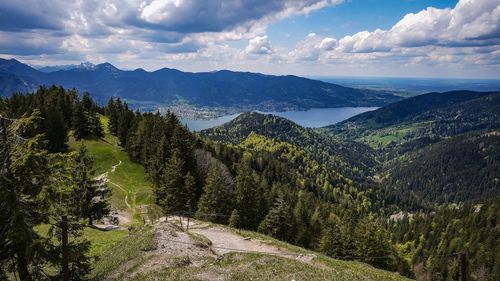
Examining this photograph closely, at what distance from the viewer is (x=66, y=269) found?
21250 mm

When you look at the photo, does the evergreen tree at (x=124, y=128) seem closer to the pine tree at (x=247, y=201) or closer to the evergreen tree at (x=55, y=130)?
the evergreen tree at (x=55, y=130)

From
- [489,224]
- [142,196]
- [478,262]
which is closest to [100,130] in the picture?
[142,196]

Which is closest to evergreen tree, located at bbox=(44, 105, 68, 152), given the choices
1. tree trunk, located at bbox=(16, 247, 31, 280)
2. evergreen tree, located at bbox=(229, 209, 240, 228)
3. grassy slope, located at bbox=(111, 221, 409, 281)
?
evergreen tree, located at bbox=(229, 209, 240, 228)

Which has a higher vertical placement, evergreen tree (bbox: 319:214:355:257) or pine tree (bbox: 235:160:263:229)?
pine tree (bbox: 235:160:263:229)

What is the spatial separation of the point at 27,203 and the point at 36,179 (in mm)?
1501

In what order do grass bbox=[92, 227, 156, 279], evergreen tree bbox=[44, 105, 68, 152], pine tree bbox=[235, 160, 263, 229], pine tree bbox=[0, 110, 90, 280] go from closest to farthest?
pine tree bbox=[0, 110, 90, 280], grass bbox=[92, 227, 156, 279], pine tree bbox=[235, 160, 263, 229], evergreen tree bbox=[44, 105, 68, 152]

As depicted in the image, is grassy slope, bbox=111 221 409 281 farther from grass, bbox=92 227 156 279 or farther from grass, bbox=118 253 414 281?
grass, bbox=92 227 156 279

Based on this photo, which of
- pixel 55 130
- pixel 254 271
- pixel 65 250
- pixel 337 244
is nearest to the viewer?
pixel 65 250

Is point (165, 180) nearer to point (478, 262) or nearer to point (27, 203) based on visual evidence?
point (27, 203)

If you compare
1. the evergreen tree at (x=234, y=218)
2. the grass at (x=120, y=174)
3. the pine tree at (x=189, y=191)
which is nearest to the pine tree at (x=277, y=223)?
the evergreen tree at (x=234, y=218)

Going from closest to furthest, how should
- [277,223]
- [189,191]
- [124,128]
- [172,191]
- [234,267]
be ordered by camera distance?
[234,267]
[172,191]
[189,191]
[277,223]
[124,128]

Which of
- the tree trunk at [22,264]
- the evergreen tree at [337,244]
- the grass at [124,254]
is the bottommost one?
the evergreen tree at [337,244]

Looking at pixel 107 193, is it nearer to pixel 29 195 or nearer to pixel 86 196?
pixel 86 196

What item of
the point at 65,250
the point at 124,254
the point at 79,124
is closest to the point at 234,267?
the point at 124,254
